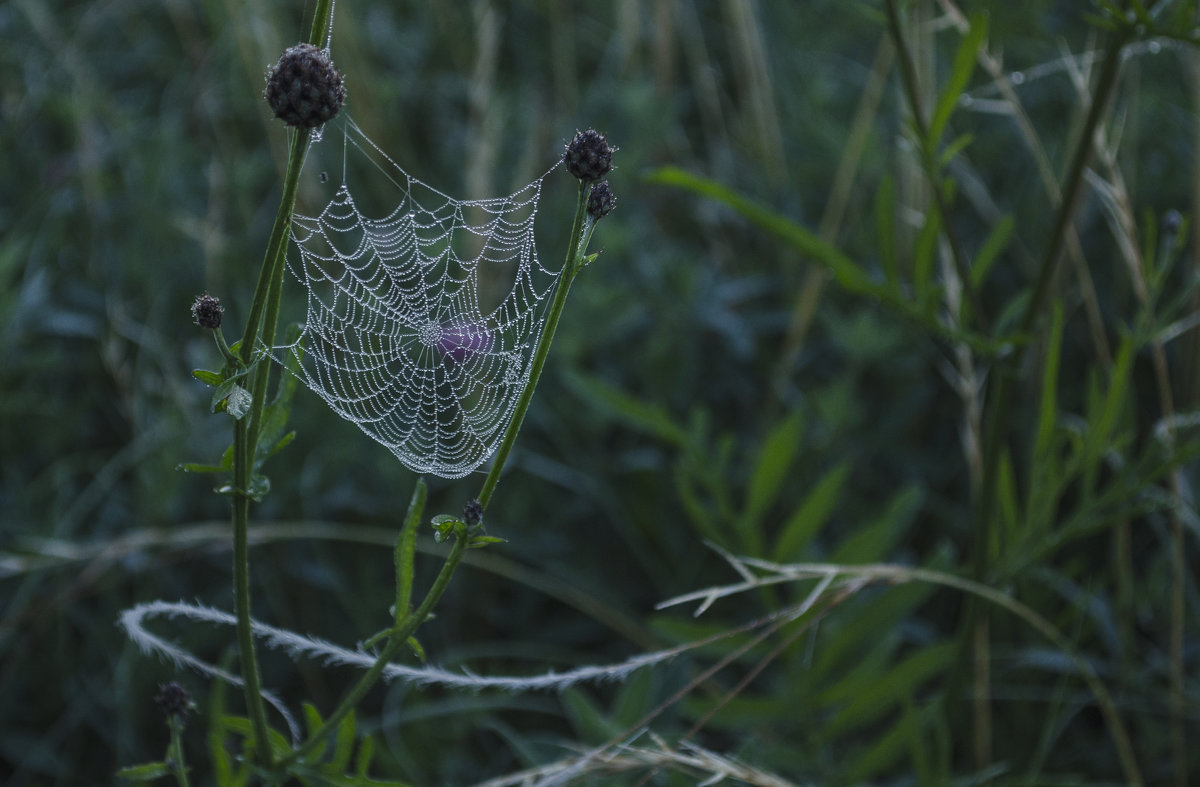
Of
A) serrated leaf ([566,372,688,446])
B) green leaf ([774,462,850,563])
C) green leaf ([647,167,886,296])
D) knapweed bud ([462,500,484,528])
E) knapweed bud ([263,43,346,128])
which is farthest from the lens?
serrated leaf ([566,372,688,446])

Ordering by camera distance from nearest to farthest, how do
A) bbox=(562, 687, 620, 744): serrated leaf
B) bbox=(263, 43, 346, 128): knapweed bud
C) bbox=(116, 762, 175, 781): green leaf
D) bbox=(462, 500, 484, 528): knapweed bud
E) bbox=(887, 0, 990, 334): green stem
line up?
bbox=(263, 43, 346, 128): knapweed bud
bbox=(462, 500, 484, 528): knapweed bud
bbox=(116, 762, 175, 781): green leaf
bbox=(887, 0, 990, 334): green stem
bbox=(562, 687, 620, 744): serrated leaf

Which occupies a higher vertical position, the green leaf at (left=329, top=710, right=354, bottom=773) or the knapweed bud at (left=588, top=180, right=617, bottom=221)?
the knapweed bud at (left=588, top=180, right=617, bottom=221)

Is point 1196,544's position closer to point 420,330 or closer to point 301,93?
point 420,330

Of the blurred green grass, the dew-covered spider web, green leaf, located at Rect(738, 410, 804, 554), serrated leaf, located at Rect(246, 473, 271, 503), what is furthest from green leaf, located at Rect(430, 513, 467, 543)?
green leaf, located at Rect(738, 410, 804, 554)

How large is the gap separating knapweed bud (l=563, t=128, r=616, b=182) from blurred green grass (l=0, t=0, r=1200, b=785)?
3.29 feet

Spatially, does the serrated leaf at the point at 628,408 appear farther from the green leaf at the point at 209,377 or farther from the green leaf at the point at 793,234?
the green leaf at the point at 209,377

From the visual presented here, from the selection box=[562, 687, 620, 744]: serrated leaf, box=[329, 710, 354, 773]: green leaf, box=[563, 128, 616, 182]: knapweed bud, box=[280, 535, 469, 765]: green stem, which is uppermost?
box=[563, 128, 616, 182]: knapweed bud

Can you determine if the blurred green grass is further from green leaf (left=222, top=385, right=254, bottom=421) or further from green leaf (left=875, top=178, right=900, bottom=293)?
green leaf (left=222, top=385, right=254, bottom=421)

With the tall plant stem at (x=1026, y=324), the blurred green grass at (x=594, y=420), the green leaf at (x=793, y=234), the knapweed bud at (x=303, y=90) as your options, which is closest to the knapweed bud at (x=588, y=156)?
the knapweed bud at (x=303, y=90)

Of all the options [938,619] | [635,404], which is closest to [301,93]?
[635,404]

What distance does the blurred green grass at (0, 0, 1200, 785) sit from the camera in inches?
84.9

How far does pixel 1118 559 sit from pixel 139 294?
2.46 meters

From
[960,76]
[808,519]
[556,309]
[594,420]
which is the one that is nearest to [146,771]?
[556,309]

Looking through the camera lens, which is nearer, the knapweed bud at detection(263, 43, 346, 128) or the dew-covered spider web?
the knapweed bud at detection(263, 43, 346, 128)
